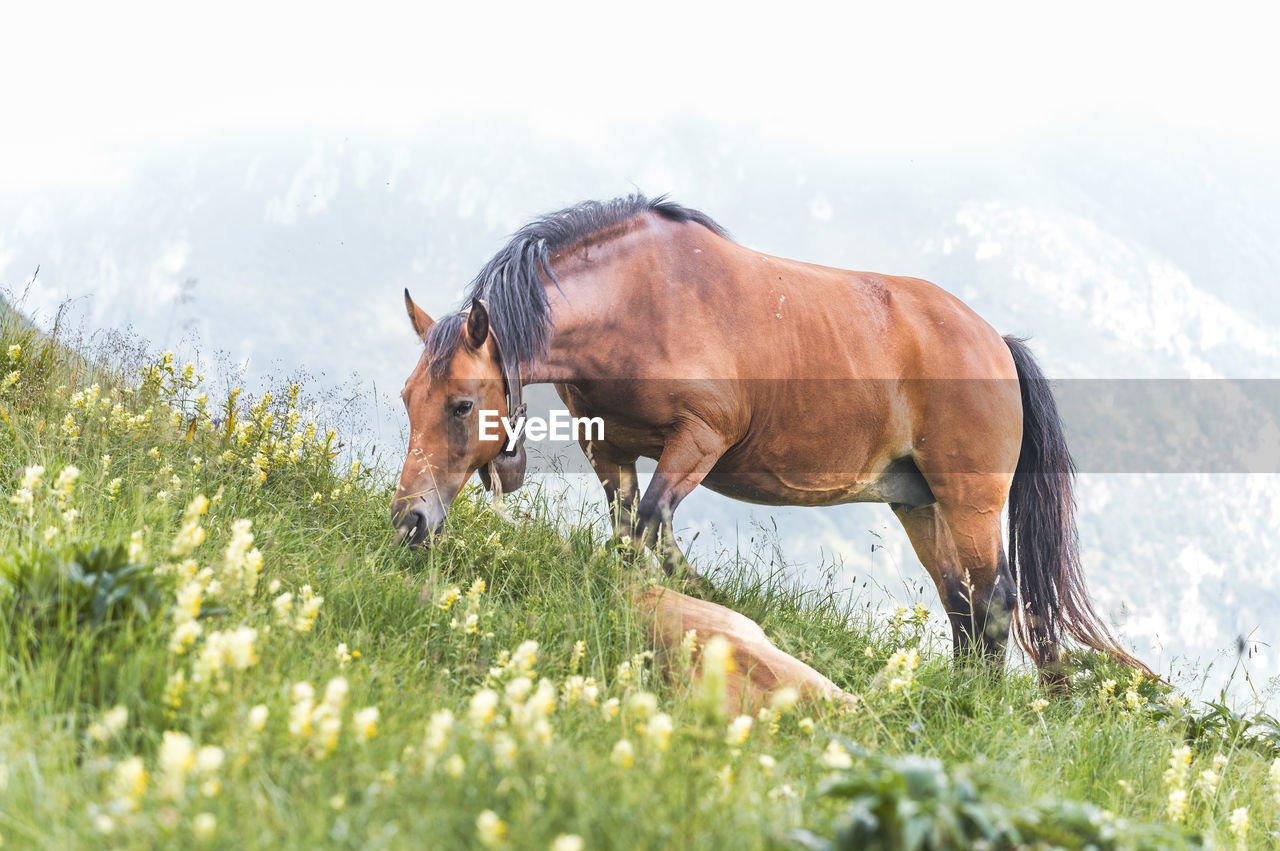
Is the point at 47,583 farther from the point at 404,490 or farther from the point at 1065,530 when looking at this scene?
the point at 1065,530

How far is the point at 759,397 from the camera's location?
18.9 feet

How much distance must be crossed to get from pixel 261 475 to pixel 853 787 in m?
4.13

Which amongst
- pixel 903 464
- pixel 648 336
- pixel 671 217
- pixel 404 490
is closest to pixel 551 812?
pixel 404 490

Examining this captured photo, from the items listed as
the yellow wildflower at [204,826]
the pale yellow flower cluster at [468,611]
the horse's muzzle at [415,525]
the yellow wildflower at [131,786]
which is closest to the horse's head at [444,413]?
the horse's muzzle at [415,525]

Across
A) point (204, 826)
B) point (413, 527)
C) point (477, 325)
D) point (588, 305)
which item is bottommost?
point (204, 826)

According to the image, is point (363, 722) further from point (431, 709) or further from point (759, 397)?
point (759, 397)

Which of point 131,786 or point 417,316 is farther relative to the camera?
point 417,316

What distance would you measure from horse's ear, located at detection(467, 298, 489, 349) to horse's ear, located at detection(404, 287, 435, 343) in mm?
686

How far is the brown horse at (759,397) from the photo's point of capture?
495cm

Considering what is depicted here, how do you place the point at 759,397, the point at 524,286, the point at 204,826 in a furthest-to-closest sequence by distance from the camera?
the point at 759,397 < the point at 524,286 < the point at 204,826

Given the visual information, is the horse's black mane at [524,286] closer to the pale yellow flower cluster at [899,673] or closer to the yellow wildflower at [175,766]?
the pale yellow flower cluster at [899,673]

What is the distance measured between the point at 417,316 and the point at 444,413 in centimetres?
87

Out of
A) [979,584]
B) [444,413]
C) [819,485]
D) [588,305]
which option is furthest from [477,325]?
[979,584]

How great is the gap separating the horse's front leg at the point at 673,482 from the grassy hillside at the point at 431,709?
0.30 metres
